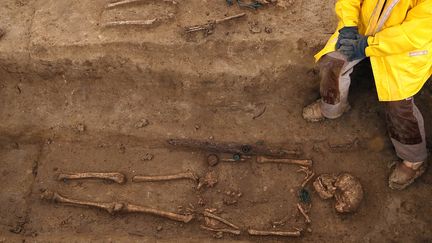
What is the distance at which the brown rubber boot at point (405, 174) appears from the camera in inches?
194

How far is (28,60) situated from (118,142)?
1.79 m

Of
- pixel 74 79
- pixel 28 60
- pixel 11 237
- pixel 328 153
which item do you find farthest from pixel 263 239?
pixel 28 60

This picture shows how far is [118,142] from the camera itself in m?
5.94

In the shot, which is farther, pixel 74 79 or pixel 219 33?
pixel 74 79

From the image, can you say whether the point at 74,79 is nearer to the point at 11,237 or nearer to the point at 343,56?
the point at 11,237

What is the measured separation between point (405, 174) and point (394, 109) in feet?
3.11

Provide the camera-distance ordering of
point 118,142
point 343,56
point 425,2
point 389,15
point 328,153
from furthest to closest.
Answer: point 118,142 → point 328,153 → point 343,56 → point 389,15 → point 425,2

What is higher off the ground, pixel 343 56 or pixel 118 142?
pixel 343 56

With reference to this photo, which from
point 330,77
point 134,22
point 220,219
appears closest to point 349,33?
point 330,77

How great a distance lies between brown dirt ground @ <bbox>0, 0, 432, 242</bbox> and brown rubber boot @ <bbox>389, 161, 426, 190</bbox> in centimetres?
14

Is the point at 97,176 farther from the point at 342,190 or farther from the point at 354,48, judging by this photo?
the point at 354,48

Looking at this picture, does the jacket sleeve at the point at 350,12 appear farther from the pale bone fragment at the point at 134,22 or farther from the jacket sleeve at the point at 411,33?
the pale bone fragment at the point at 134,22

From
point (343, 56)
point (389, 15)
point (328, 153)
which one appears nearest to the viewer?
point (389, 15)

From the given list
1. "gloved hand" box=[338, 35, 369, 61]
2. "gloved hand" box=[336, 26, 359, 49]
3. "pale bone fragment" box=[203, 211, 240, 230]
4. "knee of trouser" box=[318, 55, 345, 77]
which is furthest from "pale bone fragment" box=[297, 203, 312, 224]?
"gloved hand" box=[336, 26, 359, 49]
